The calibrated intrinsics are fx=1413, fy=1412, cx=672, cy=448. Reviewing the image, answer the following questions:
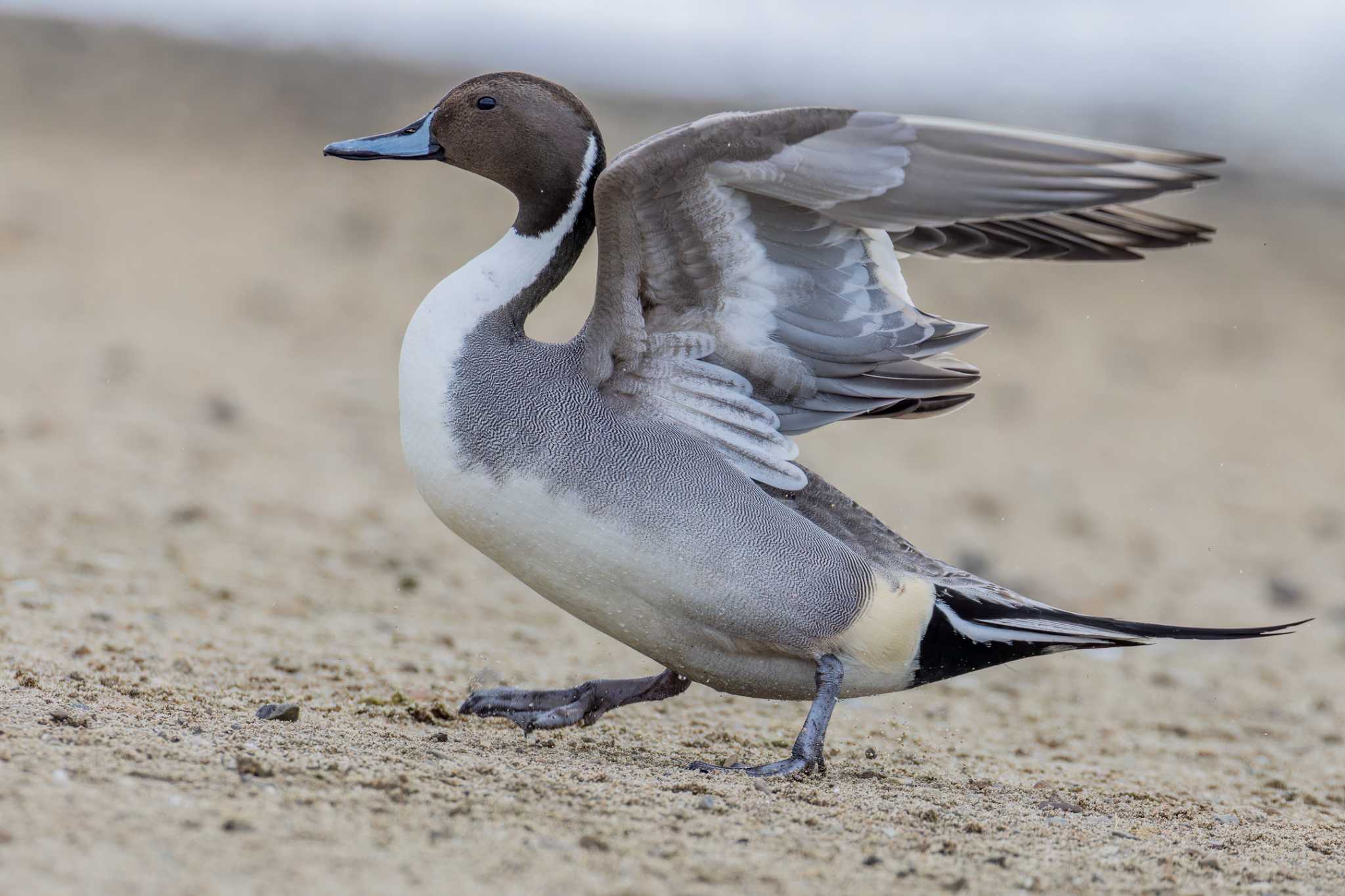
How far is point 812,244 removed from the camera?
3.45m

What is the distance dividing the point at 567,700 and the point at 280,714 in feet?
2.53

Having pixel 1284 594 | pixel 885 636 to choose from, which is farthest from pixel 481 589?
pixel 1284 594

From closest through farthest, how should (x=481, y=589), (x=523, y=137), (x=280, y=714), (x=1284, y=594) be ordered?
(x=280, y=714) → (x=523, y=137) → (x=481, y=589) → (x=1284, y=594)

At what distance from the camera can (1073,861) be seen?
2900 mm

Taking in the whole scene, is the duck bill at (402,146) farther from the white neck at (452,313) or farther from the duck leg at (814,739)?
the duck leg at (814,739)

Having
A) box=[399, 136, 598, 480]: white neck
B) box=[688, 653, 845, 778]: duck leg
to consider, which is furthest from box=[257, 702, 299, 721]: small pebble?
box=[688, 653, 845, 778]: duck leg

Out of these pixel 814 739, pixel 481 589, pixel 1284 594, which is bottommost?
pixel 481 589

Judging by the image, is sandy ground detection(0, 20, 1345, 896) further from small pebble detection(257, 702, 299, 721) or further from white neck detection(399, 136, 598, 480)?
white neck detection(399, 136, 598, 480)

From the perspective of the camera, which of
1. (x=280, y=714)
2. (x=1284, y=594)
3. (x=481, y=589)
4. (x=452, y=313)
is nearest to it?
(x=280, y=714)

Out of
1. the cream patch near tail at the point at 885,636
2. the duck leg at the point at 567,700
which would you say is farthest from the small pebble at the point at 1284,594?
the duck leg at the point at 567,700

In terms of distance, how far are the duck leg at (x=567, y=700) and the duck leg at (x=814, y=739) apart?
1.32 ft

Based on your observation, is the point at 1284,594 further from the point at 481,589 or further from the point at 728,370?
the point at 728,370

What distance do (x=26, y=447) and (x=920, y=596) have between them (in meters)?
4.66

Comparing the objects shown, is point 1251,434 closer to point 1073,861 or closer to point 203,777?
point 1073,861
